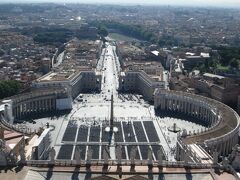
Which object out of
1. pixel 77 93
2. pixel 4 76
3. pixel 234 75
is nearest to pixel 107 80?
pixel 77 93

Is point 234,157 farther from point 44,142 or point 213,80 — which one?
point 213,80

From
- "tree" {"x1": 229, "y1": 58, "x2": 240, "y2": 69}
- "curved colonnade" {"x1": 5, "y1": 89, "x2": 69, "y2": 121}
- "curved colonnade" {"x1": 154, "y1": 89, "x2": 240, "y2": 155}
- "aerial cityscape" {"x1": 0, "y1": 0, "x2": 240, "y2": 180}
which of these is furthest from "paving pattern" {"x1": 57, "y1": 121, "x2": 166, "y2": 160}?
"tree" {"x1": 229, "y1": 58, "x2": 240, "y2": 69}

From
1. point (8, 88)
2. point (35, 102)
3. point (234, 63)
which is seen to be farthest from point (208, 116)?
point (234, 63)

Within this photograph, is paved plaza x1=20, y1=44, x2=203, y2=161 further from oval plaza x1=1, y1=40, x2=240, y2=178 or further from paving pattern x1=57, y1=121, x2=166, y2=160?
oval plaza x1=1, y1=40, x2=240, y2=178

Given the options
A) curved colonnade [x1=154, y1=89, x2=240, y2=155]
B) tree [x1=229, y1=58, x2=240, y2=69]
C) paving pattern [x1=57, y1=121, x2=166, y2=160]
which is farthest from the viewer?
tree [x1=229, y1=58, x2=240, y2=69]

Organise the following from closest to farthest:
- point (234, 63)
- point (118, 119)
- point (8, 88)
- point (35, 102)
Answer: point (118, 119) → point (35, 102) → point (8, 88) → point (234, 63)

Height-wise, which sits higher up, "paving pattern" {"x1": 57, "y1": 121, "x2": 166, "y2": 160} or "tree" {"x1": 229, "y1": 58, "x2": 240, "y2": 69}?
"tree" {"x1": 229, "y1": 58, "x2": 240, "y2": 69}

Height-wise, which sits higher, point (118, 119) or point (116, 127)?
point (116, 127)

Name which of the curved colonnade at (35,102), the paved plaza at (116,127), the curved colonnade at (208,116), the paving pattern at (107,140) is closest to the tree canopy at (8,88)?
the curved colonnade at (35,102)

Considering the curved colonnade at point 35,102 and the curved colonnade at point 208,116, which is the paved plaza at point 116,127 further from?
the curved colonnade at point 35,102

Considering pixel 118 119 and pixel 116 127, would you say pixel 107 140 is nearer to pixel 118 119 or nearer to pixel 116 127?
pixel 116 127
